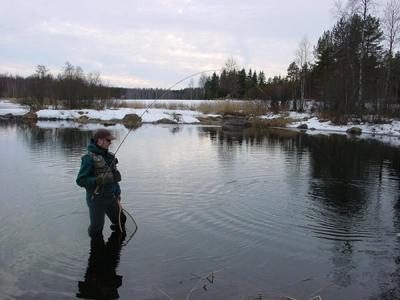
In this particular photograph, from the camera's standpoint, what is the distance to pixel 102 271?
6.30m

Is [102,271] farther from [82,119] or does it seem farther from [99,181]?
[82,119]

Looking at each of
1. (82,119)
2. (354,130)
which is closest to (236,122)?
(354,130)

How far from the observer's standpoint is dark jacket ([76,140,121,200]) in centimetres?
697

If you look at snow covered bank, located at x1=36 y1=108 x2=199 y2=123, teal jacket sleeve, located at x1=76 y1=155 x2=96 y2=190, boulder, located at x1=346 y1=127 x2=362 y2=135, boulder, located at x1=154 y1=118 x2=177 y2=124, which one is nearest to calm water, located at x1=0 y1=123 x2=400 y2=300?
teal jacket sleeve, located at x1=76 y1=155 x2=96 y2=190

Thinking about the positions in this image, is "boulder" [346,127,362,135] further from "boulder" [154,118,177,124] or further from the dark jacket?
the dark jacket

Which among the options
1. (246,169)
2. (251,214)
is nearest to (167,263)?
(251,214)

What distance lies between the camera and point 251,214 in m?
9.59

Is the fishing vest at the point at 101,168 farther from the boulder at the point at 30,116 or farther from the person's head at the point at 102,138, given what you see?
the boulder at the point at 30,116

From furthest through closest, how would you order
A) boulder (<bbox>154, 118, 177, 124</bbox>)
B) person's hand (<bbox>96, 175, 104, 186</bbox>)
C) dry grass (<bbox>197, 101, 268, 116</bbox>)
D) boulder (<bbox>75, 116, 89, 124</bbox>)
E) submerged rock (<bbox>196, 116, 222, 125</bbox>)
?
dry grass (<bbox>197, 101, 268, 116</bbox>), submerged rock (<bbox>196, 116, 222, 125</bbox>), boulder (<bbox>154, 118, 177, 124</bbox>), boulder (<bbox>75, 116, 89, 124</bbox>), person's hand (<bbox>96, 175, 104, 186</bbox>)

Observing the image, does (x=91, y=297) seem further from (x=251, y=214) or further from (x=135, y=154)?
(x=135, y=154)

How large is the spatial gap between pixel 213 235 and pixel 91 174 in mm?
2473

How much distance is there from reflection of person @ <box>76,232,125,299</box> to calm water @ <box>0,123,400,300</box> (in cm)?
4

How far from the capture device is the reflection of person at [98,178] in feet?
22.9

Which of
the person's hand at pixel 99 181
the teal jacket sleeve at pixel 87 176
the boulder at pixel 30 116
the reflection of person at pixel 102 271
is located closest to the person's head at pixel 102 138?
the teal jacket sleeve at pixel 87 176
